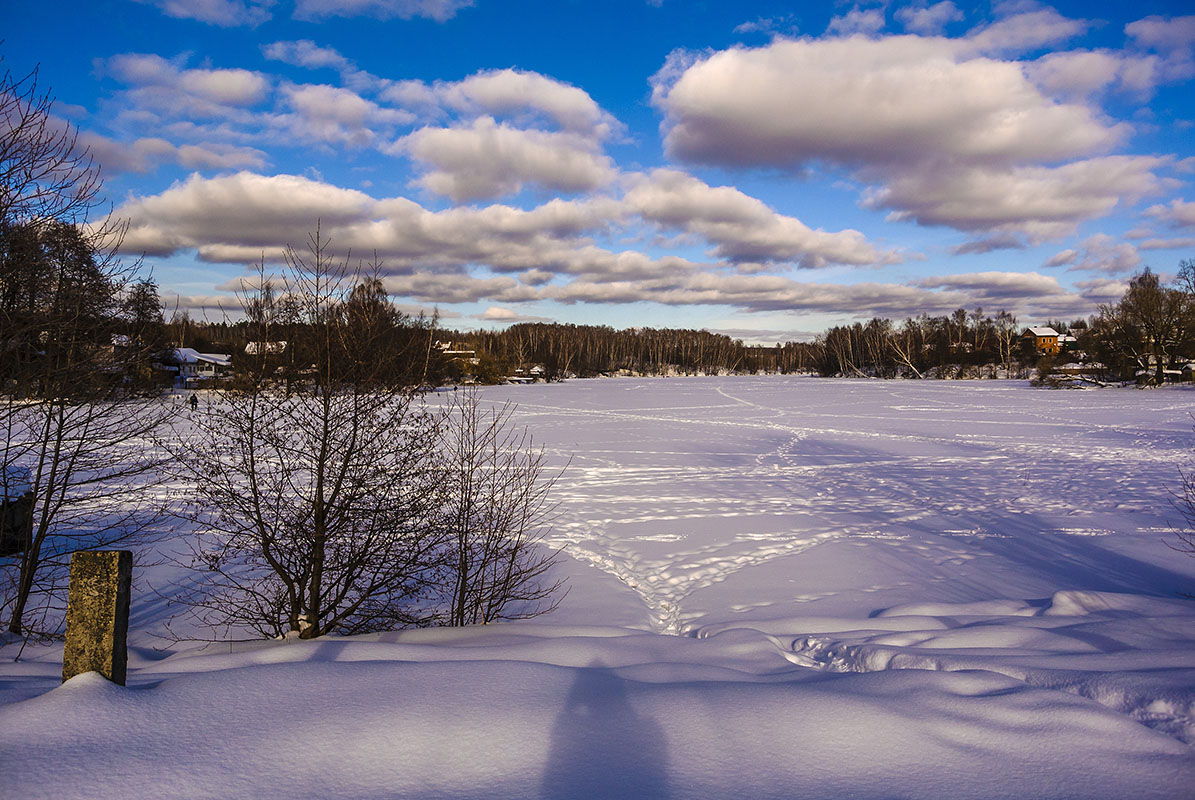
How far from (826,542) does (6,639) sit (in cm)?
1010

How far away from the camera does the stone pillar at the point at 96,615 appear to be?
2906 mm

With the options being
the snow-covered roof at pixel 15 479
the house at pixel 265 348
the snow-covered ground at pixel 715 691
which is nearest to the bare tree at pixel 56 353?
the snow-covered roof at pixel 15 479

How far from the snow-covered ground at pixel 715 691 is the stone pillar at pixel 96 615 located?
194 millimetres

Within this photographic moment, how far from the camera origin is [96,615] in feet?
9.53

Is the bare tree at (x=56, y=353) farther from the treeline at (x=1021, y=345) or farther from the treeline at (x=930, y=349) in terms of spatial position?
the treeline at (x=930, y=349)

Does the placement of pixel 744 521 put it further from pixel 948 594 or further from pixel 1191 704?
pixel 1191 704

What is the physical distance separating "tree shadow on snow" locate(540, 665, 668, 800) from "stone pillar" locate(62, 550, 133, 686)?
2148mm

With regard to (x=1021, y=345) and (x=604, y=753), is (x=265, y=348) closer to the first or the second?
(x=604, y=753)

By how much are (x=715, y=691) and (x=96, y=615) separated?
2997 millimetres

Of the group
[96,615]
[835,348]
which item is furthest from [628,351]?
[96,615]

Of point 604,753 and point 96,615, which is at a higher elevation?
point 96,615

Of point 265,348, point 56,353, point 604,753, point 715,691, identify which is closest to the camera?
point 604,753

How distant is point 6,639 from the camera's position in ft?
19.5

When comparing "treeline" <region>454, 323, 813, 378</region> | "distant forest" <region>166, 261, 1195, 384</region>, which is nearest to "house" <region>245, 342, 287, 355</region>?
"distant forest" <region>166, 261, 1195, 384</region>
